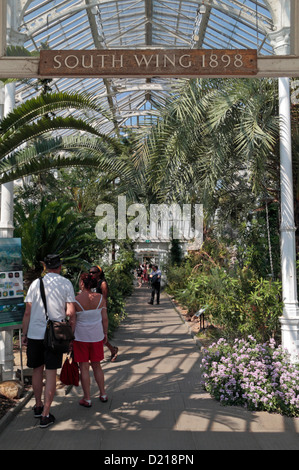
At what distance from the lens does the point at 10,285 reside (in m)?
5.39

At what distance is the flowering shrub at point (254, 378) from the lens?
191 inches

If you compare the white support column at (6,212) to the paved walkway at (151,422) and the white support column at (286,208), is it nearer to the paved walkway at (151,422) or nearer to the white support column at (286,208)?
the paved walkway at (151,422)

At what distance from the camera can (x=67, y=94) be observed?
5484 mm

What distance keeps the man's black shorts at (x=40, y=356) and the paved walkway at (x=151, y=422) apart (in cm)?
56

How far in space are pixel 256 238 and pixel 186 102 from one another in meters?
2.51

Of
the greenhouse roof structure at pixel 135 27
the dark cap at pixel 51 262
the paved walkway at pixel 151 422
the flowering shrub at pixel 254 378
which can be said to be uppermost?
the greenhouse roof structure at pixel 135 27

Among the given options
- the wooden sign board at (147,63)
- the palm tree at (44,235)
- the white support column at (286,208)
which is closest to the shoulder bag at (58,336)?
the wooden sign board at (147,63)

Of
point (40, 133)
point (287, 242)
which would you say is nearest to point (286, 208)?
point (287, 242)

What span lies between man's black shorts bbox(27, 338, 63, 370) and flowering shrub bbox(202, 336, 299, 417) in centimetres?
184

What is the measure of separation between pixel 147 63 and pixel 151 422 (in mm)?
3217

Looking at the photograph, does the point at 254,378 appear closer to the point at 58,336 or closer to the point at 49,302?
the point at 58,336

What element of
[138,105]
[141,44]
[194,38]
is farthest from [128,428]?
[138,105]

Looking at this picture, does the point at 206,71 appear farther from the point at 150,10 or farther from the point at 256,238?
the point at 150,10

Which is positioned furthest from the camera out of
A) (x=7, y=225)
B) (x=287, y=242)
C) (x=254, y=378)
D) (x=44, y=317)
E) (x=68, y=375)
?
(x=287, y=242)
